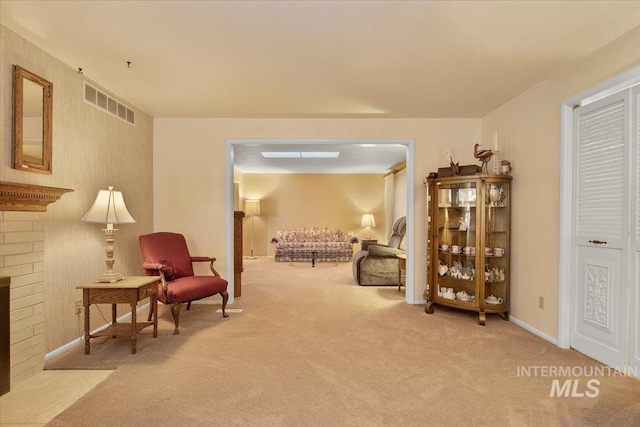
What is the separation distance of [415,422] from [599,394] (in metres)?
1.34

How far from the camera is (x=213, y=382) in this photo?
100 inches

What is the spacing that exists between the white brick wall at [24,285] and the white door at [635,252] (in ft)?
14.6

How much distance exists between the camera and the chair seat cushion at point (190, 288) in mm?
3600

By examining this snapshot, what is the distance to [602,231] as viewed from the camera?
2916mm

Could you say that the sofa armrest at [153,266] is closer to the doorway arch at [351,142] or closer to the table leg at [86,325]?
the table leg at [86,325]

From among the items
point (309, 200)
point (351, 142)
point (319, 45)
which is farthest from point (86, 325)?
point (309, 200)

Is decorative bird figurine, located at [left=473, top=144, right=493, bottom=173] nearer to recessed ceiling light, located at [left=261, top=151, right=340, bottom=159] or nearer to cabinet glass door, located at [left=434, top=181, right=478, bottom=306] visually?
cabinet glass door, located at [left=434, top=181, right=478, bottom=306]

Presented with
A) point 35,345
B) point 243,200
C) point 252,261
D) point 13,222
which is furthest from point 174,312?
point 243,200

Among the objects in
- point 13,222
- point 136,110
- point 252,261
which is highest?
point 136,110

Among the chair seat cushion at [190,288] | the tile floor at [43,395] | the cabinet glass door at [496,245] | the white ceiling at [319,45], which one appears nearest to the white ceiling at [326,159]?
the white ceiling at [319,45]

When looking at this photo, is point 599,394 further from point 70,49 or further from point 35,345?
point 70,49

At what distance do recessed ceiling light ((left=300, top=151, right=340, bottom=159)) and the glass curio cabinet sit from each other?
3.34m

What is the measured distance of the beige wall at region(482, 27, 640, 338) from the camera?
3189mm

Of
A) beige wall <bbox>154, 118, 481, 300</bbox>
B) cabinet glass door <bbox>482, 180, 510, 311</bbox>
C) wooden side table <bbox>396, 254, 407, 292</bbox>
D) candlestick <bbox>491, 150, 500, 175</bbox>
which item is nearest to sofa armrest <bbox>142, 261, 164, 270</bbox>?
beige wall <bbox>154, 118, 481, 300</bbox>
